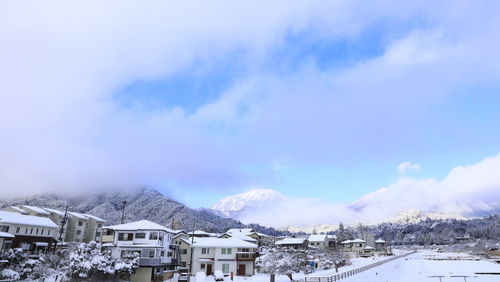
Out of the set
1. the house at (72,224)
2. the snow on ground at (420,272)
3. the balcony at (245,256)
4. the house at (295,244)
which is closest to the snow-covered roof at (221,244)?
the balcony at (245,256)

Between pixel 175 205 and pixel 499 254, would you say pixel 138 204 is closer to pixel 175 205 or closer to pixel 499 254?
pixel 175 205

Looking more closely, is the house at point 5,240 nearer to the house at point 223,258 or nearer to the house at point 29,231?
the house at point 29,231

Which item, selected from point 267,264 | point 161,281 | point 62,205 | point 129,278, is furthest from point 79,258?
point 62,205

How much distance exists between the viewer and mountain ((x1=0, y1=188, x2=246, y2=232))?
15350 cm

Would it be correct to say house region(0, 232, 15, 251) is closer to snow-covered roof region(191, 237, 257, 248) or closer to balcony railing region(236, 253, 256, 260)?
snow-covered roof region(191, 237, 257, 248)

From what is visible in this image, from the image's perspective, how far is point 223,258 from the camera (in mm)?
58844

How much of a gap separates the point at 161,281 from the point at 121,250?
25.5 ft

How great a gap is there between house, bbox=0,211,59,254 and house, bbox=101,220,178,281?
724 inches

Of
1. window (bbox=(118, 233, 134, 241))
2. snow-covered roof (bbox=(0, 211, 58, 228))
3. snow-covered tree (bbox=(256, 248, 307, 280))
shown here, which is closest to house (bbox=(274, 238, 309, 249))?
snow-covered tree (bbox=(256, 248, 307, 280))

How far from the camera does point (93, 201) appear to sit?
172 metres

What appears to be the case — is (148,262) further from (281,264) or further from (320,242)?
(320,242)

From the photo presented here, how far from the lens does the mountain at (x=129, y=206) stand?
154m

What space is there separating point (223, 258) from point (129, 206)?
128192mm

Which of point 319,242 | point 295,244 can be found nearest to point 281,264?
point 295,244
